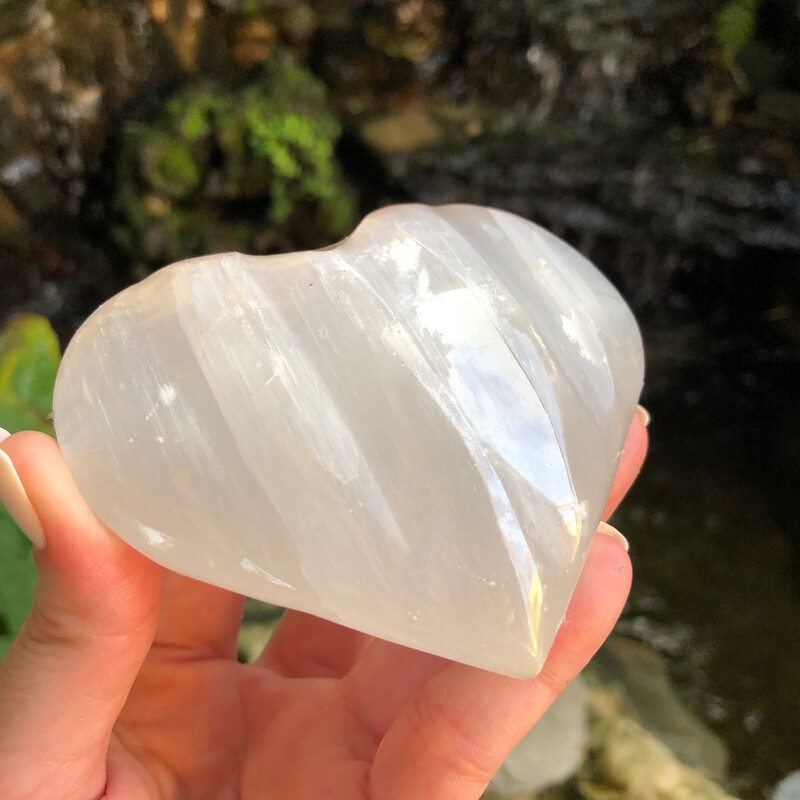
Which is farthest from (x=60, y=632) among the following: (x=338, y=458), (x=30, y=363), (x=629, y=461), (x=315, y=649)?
(x=30, y=363)

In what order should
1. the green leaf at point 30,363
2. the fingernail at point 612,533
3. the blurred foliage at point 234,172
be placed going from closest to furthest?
1. the fingernail at point 612,533
2. the green leaf at point 30,363
3. the blurred foliage at point 234,172

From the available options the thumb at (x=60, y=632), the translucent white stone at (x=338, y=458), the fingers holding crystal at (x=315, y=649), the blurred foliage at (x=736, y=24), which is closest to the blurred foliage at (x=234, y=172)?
the blurred foliage at (x=736, y=24)

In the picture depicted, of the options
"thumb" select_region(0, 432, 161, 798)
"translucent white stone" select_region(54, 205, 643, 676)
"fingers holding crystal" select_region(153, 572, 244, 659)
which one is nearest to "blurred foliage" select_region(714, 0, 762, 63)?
"translucent white stone" select_region(54, 205, 643, 676)

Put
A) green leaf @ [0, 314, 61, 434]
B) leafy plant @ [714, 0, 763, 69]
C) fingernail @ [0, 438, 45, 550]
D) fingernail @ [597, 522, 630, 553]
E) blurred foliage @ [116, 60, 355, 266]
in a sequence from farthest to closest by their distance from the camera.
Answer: leafy plant @ [714, 0, 763, 69] < blurred foliage @ [116, 60, 355, 266] < green leaf @ [0, 314, 61, 434] < fingernail @ [597, 522, 630, 553] < fingernail @ [0, 438, 45, 550]

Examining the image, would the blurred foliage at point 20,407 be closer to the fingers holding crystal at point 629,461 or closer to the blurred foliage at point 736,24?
the fingers holding crystal at point 629,461

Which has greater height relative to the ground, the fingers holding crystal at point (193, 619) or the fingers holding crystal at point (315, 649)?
the fingers holding crystal at point (193, 619)

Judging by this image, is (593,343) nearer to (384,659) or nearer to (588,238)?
(384,659)

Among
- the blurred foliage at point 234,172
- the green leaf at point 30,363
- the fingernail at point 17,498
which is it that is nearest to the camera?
the fingernail at point 17,498

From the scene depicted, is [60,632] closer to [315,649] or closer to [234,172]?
[315,649]

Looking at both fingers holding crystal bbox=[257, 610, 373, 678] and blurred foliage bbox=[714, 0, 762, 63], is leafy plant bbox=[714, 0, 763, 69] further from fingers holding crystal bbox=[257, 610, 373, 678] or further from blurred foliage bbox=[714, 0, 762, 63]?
fingers holding crystal bbox=[257, 610, 373, 678]
